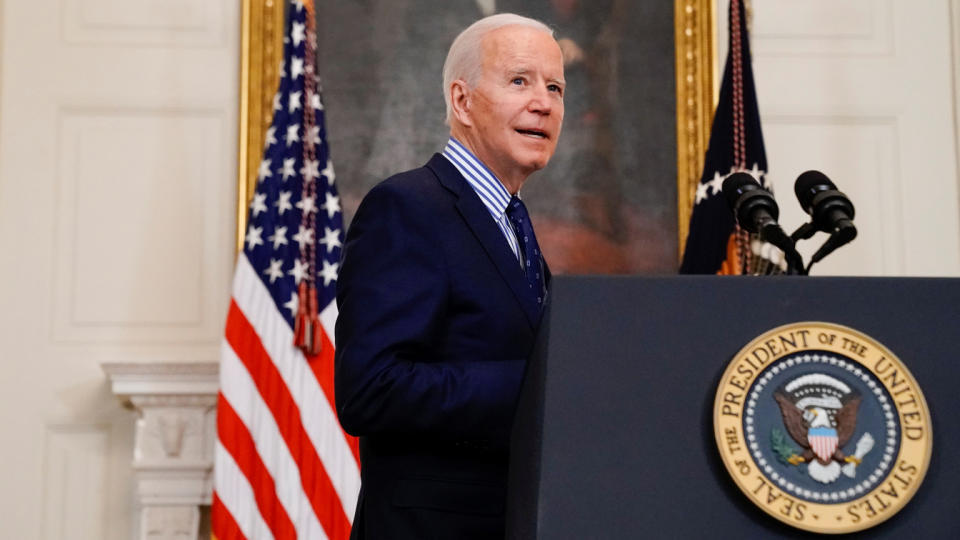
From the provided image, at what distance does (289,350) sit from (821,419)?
135 inches

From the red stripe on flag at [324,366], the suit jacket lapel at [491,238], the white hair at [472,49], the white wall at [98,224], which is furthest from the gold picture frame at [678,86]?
the suit jacket lapel at [491,238]

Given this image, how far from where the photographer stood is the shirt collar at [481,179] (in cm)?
234

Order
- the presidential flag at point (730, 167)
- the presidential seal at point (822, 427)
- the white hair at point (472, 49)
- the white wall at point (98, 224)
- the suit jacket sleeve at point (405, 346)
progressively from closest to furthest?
the presidential seal at point (822, 427) < the suit jacket sleeve at point (405, 346) < the white hair at point (472, 49) < the presidential flag at point (730, 167) < the white wall at point (98, 224)

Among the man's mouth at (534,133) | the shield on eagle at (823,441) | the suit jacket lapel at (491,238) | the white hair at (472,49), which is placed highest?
the white hair at (472,49)

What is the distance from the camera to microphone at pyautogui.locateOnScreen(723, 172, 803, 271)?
201 centimetres

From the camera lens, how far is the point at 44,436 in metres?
5.12

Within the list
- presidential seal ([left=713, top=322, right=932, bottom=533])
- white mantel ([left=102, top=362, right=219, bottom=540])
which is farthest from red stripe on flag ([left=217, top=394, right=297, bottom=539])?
presidential seal ([left=713, top=322, right=932, bottom=533])

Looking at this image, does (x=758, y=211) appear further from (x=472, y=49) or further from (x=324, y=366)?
(x=324, y=366)

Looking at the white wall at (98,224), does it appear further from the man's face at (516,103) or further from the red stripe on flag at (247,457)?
the man's face at (516,103)

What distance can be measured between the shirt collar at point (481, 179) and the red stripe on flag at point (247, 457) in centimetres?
249

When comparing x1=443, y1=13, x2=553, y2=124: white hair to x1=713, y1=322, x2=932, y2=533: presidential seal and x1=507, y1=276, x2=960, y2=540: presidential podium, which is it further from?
x1=713, y1=322, x2=932, y2=533: presidential seal

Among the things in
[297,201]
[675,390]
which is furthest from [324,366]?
[675,390]

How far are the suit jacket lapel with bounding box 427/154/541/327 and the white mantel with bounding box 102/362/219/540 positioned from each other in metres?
2.84

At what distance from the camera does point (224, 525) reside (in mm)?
4574
